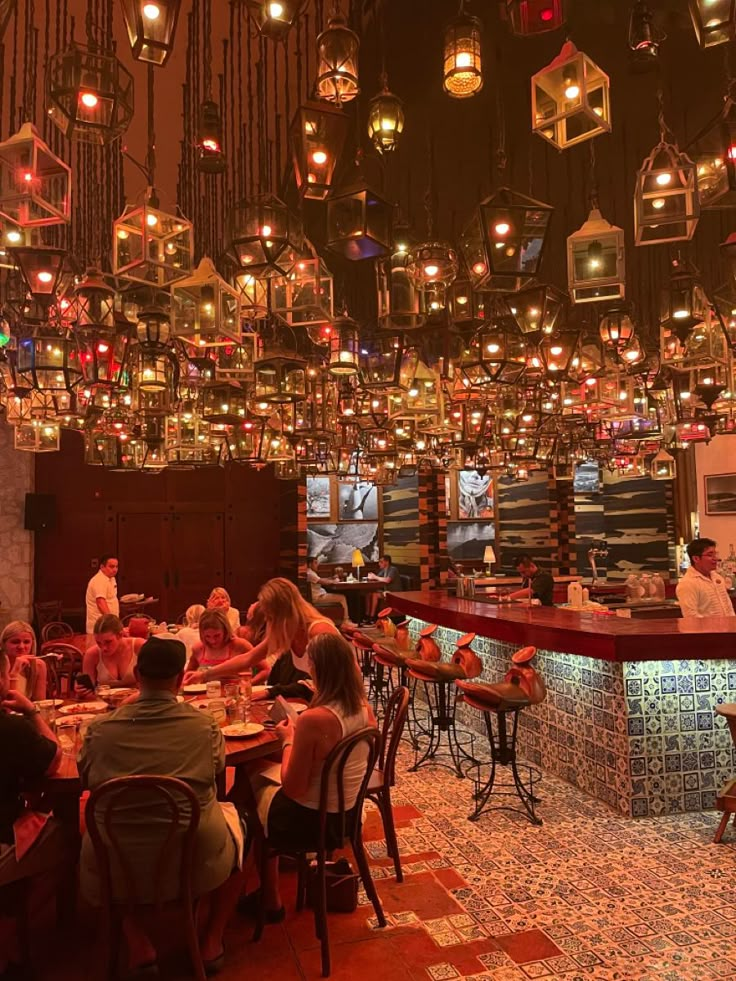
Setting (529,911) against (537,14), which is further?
(529,911)

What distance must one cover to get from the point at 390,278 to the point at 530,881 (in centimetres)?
331

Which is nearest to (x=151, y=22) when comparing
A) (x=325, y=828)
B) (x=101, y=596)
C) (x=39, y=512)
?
(x=325, y=828)

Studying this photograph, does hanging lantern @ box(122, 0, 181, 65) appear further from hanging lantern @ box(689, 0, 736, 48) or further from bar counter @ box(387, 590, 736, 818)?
bar counter @ box(387, 590, 736, 818)

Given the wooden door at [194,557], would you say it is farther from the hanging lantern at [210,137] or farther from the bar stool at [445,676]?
the hanging lantern at [210,137]

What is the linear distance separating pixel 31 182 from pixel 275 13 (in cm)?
99

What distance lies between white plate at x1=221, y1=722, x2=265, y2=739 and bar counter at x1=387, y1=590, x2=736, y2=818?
240 centimetres

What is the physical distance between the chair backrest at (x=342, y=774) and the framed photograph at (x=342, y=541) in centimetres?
1342

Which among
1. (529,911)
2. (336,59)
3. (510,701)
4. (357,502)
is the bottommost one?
(529,911)

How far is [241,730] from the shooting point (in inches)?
147

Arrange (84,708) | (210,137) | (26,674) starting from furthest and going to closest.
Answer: (26,674), (84,708), (210,137)

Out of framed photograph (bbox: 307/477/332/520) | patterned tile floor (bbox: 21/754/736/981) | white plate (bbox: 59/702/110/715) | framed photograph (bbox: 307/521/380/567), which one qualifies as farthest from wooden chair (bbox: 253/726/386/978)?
framed photograph (bbox: 307/477/332/520)

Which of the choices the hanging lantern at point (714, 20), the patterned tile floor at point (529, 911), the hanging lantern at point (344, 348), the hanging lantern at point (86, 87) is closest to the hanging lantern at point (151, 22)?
the hanging lantern at point (86, 87)

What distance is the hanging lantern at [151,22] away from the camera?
166 cm

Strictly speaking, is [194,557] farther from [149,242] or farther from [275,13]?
[275,13]
